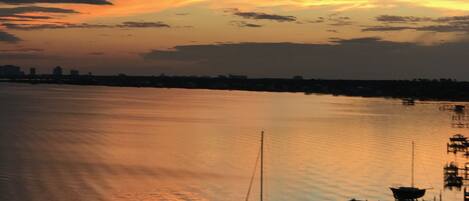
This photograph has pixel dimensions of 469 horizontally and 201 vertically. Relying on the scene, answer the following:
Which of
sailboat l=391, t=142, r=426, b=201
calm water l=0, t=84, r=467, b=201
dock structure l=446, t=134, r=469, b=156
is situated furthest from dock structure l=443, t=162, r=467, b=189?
dock structure l=446, t=134, r=469, b=156

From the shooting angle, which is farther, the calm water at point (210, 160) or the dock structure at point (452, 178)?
the dock structure at point (452, 178)

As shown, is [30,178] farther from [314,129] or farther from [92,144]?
[314,129]

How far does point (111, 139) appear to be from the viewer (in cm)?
6956

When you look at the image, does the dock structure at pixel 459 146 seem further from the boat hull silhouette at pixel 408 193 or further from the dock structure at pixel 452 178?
the boat hull silhouette at pixel 408 193

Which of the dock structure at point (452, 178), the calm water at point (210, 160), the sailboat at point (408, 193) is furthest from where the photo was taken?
the dock structure at point (452, 178)

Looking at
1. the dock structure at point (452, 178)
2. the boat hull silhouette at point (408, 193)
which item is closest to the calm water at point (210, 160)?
the dock structure at point (452, 178)

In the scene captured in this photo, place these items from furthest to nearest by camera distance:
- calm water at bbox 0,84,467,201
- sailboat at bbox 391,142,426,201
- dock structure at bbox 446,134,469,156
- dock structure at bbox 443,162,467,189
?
dock structure at bbox 446,134,469,156 → dock structure at bbox 443,162,467,189 → calm water at bbox 0,84,467,201 → sailboat at bbox 391,142,426,201

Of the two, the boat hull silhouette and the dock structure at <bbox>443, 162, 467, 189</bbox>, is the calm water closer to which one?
the dock structure at <bbox>443, 162, 467, 189</bbox>

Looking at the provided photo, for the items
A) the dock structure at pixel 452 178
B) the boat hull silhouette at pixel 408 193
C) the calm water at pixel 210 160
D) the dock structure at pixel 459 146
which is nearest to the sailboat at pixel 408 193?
the boat hull silhouette at pixel 408 193

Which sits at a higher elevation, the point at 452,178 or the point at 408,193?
the point at 408,193

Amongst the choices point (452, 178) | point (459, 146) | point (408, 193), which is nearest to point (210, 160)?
point (452, 178)

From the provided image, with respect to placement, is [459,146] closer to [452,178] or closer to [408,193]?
[452,178]

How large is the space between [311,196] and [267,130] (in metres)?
43.7

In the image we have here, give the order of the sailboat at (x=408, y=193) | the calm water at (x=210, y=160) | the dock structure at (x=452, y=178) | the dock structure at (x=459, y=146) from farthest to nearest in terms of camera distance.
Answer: the dock structure at (x=459, y=146), the dock structure at (x=452, y=178), the calm water at (x=210, y=160), the sailboat at (x=408, y=193)
